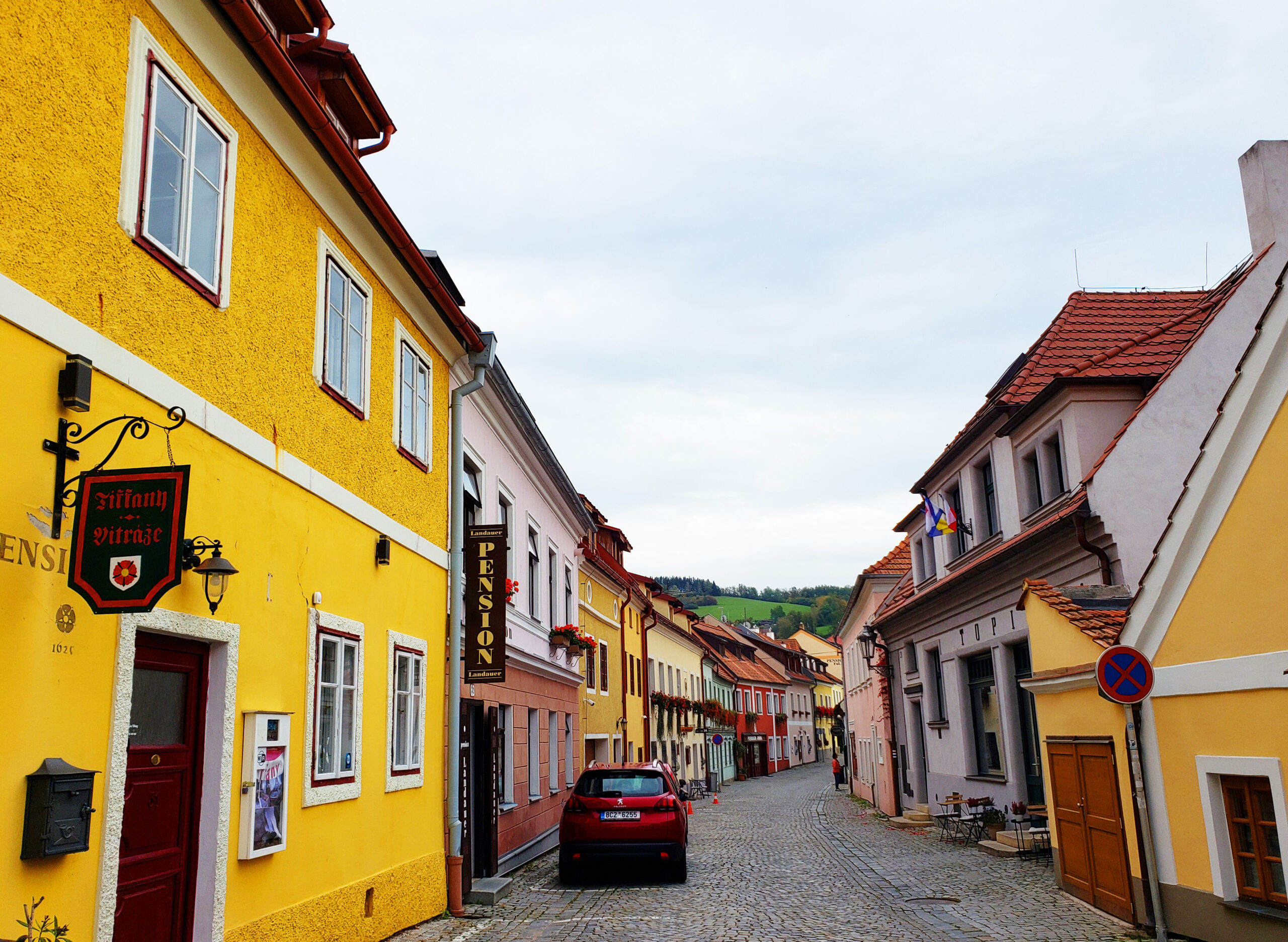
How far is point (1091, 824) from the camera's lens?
36.9ft

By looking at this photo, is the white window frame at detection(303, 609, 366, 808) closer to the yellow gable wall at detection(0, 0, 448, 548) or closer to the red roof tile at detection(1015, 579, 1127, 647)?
the yellow gable wall at detection(0, 0, 448, 548)

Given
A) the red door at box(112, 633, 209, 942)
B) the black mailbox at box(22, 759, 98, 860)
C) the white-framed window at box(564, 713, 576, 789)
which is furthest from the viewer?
the white-framed window at box(564, 713, 576, 789)

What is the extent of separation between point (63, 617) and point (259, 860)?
2.97 meters

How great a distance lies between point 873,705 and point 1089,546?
22.2 m

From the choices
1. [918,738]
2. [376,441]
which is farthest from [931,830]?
[376,441]

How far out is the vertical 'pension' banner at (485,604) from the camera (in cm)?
1273

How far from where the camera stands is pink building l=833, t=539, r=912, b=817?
93.1 ft

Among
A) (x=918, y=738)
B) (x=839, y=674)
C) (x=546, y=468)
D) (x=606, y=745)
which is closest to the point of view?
(x=546, y=468)

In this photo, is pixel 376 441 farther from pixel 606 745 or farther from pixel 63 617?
pixel 606 745

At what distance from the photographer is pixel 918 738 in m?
26.0

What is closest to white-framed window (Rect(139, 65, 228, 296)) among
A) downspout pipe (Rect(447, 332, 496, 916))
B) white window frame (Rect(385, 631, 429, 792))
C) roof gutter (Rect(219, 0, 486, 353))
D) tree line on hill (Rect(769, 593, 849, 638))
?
roof gutter (Rect(219, 0, 486, 353))

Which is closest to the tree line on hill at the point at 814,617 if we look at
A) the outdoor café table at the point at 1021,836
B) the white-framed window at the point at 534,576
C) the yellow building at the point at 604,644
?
the yellow building at the point at 604,644

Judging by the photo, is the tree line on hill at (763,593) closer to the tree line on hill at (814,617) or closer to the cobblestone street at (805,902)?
the tree line on hill at (814,617)

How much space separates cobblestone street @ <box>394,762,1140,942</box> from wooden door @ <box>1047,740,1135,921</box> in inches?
10.1
